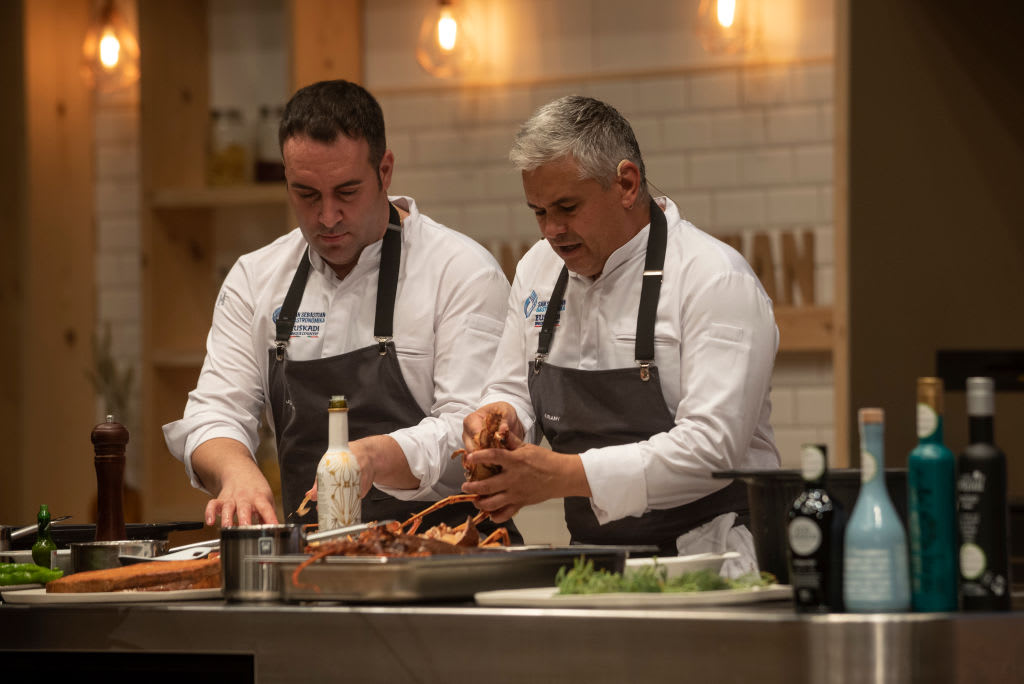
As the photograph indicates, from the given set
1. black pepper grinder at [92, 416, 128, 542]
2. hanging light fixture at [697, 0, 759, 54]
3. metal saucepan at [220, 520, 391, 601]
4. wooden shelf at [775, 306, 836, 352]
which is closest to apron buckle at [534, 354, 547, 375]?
black pepper grinder at [92, 416, 128, 542]

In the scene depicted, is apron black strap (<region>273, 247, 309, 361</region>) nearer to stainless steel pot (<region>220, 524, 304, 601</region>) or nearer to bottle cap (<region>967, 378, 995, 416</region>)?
stainless steel pot (<region>220, 524, 304, 601</region>)

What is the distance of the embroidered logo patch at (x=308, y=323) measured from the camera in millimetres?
2811

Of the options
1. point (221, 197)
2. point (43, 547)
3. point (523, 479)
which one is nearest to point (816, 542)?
point (523, 479)

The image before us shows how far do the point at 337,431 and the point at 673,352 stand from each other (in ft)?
2.40

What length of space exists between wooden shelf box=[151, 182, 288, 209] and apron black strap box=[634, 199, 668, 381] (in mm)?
2714

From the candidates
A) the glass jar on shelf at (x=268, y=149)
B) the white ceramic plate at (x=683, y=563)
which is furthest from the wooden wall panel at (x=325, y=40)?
the white ceramic plate at (x=683, y=563)

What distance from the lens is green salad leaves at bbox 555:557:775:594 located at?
1.63 m

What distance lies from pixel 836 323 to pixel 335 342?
1784mm

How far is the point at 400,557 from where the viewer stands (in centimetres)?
169

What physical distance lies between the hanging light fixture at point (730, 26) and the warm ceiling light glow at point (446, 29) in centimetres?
92

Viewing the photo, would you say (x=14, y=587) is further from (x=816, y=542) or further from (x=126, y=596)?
(x=816, y=542)

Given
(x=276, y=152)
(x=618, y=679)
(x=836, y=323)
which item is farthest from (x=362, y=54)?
(x=618, y=679)

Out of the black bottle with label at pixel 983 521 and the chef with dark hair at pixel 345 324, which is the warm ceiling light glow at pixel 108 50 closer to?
the chef with dark hair at pixel 345 324

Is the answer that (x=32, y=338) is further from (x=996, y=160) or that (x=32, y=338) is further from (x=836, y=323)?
(x=996, y=160)
